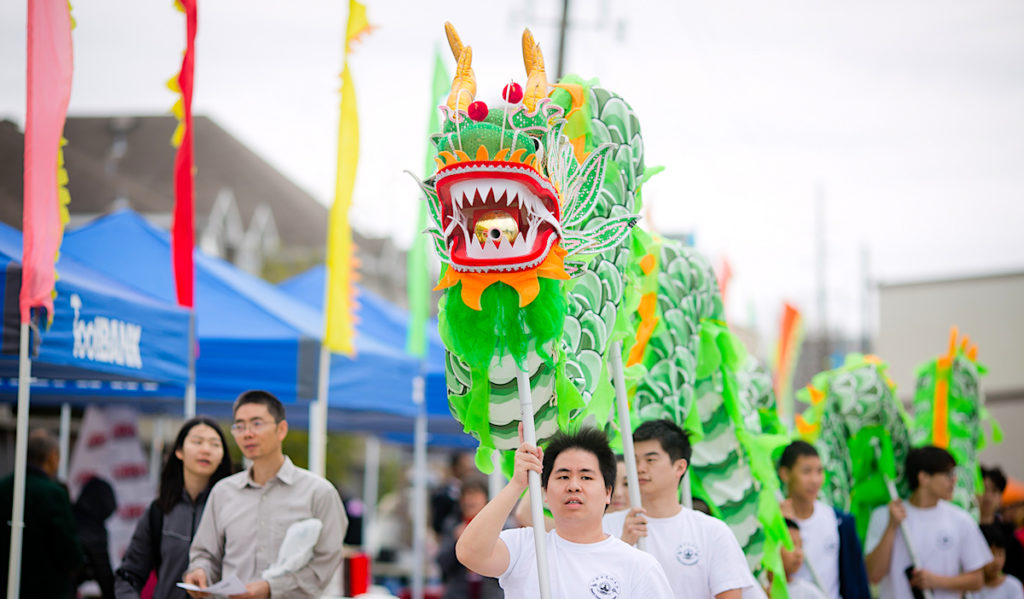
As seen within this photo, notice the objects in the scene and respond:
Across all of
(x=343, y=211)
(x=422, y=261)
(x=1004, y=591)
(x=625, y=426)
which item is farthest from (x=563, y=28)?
(x=625, y=426)

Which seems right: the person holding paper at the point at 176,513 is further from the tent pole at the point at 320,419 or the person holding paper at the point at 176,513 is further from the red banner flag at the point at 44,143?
the tent pole at the point at 320,419

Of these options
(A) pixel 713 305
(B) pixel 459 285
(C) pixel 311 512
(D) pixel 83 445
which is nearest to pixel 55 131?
(C) pixel 311 512

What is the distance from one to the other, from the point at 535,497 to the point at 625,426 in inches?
32.8

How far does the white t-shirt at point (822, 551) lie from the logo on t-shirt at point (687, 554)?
1627 millimetres

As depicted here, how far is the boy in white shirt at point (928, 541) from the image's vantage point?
5.40m

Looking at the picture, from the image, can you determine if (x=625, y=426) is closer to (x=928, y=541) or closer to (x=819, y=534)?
(x=819, y=534)

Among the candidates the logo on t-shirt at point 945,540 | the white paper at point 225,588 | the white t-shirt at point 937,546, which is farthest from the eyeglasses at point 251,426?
the logo on t-shirt at point 945,540

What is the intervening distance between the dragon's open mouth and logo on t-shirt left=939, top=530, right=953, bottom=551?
12.8 ft

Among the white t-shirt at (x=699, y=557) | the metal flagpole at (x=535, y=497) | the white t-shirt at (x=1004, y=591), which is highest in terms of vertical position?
the metal flagpole at (x=535, y=497)

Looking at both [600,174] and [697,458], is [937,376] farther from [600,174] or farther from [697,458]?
[600,174]

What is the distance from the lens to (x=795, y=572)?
15.3 ft

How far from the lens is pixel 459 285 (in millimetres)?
2742

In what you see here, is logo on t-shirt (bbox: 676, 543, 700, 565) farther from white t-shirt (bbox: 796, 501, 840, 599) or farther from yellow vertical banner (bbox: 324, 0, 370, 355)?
yellow vertical banner (bbox: 324, 0, 370, 355)

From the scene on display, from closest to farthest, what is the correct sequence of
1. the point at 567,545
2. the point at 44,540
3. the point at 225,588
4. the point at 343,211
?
the point at 567,545 < the point at 225,588 < the point at 44,540 < the point at 343,211
